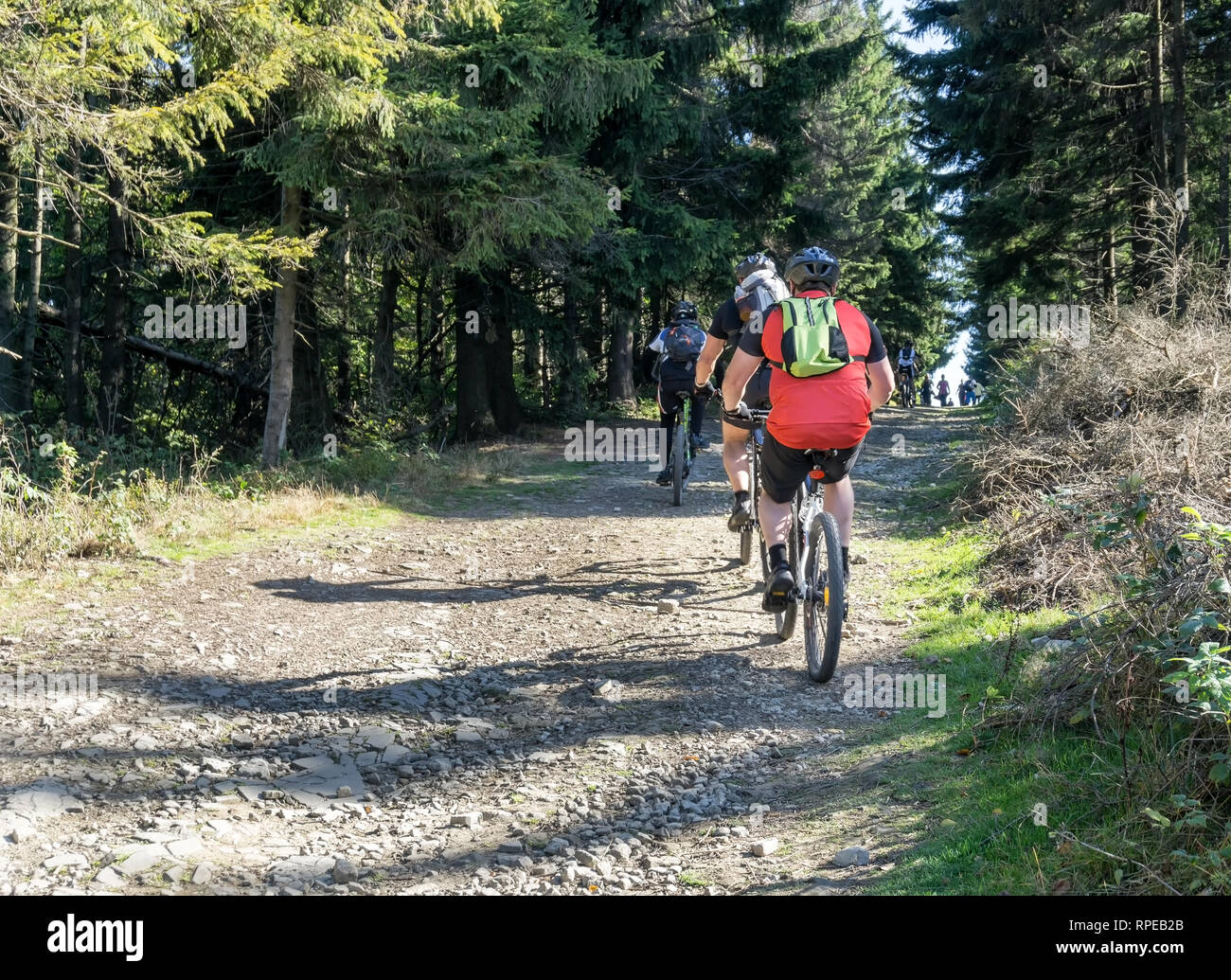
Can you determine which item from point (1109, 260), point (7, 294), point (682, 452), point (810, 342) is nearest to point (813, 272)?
point (810, 342)

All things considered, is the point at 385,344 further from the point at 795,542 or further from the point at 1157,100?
the point at 1157,100

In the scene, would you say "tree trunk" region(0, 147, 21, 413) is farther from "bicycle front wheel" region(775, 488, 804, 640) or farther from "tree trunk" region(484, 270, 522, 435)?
"bicycle front wheel" region(775, 488, 804, 640)

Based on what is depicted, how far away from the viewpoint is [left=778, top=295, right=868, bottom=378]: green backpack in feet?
17.1

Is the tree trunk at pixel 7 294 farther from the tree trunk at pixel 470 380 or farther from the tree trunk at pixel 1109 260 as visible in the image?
the tree trunk at pixel 1109 260

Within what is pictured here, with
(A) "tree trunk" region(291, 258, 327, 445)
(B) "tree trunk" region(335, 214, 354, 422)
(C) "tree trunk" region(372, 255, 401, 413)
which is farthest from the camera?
(C) "tree trunk" region(372, 255, 401, 413)

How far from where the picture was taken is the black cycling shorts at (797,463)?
18.2 ft

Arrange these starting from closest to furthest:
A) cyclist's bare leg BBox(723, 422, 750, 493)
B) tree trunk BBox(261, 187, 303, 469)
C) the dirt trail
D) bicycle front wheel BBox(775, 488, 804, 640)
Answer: the dirt trail → bicycle front wheel BBox(775, 488, 804, 640) → cyclist's bare leg BBox(723, 422, 750, 493) → tree trunk BBox(261, 187, 303, 469)

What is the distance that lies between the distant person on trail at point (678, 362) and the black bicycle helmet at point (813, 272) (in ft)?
15.2

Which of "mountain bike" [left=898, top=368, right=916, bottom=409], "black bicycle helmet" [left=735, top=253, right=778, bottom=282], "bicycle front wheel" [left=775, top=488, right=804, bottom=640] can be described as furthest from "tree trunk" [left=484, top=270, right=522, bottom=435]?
"mountain bike" [left=898, top=368, right=916, bottom=409]

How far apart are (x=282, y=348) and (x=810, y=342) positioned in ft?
33.0

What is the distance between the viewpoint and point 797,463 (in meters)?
5.60
